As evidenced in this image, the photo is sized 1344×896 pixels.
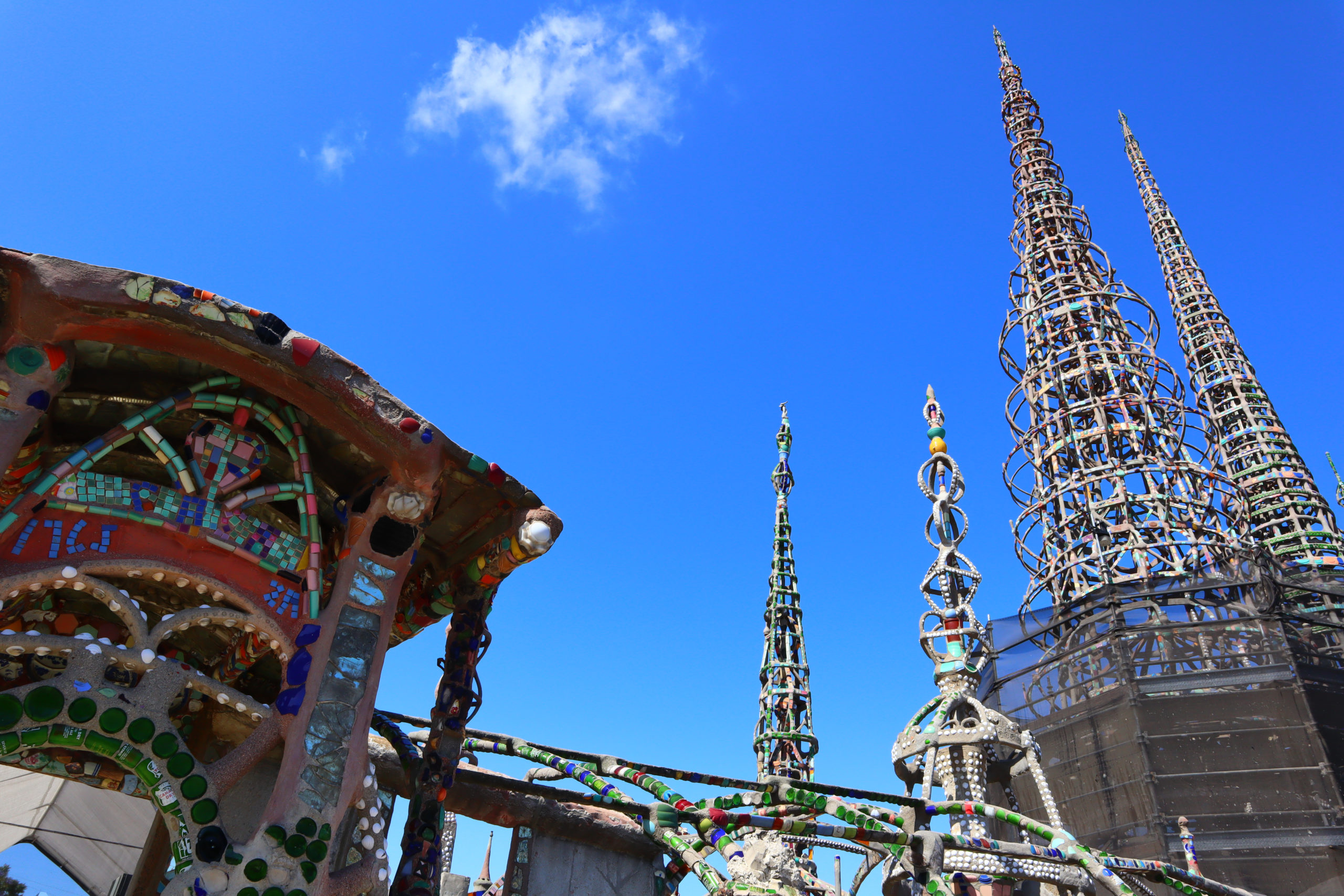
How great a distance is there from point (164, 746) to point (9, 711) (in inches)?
35.0

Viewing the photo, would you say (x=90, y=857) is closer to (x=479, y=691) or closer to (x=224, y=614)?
(x=479, y=691)

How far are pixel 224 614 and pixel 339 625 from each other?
81 centimetres

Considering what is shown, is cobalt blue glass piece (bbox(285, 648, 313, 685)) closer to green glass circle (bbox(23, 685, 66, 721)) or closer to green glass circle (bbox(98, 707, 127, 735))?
green glass circle (bbox(98, 707, 127, 735))

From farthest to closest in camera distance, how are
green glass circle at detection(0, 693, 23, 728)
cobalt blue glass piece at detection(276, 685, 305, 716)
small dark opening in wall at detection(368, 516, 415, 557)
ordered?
1. small dark opening in wall at detection(368, 516, 415, 557)
2. cobalt blue glass piece at detection(276, 685, 305, 716)
3. green glass circle at detection(0, 693, 23, 728)

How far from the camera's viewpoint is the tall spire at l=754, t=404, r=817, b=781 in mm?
21219

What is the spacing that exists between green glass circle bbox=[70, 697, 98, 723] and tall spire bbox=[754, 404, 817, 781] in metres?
16.0

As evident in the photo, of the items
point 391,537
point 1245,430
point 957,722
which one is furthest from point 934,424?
point 1245,430

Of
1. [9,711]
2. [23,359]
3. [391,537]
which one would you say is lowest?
[9,711]

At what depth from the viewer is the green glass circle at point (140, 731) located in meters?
6.12

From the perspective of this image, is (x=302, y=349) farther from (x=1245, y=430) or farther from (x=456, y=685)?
(x=1245, y=430)

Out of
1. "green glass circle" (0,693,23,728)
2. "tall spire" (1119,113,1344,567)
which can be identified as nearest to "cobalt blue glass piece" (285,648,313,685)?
"green glass circle" (0,693,23,728)

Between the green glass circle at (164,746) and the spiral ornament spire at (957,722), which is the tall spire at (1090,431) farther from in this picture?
the green glass circle at (164,746)

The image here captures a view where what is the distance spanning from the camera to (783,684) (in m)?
22.2

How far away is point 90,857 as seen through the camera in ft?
40.7
